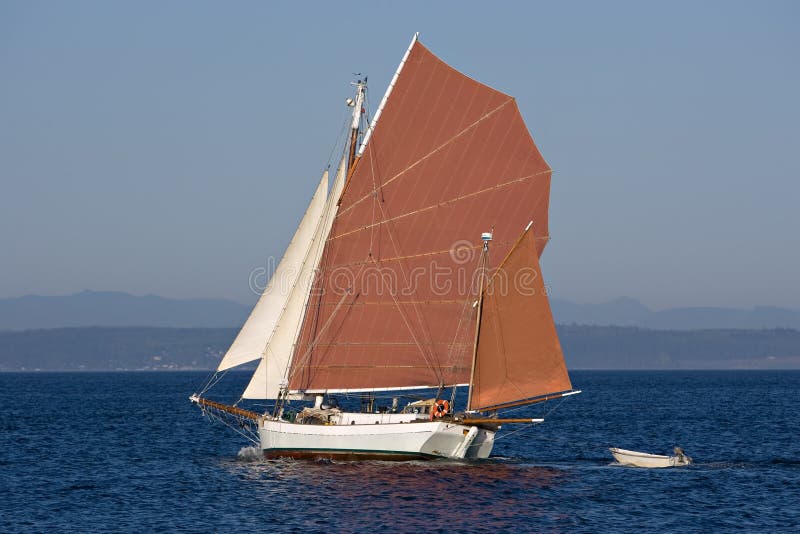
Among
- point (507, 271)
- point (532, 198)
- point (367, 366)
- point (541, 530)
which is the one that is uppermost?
point (532, 198)

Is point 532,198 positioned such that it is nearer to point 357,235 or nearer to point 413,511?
point 357,235

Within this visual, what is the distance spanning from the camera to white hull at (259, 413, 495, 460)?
55.7 m

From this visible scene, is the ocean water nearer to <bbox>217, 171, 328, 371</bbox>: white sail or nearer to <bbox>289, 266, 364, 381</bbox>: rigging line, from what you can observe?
<bbox>289, 266, 364, 381</bbox>: rigging line

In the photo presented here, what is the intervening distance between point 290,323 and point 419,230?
791 cm

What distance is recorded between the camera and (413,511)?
1809 inches

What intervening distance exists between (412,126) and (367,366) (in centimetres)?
1214

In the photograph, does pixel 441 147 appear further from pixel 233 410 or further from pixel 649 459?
pixel 649 459

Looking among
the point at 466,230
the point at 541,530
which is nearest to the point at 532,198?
the point at 466,230

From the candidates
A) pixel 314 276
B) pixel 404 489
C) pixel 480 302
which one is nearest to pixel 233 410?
pixel 314 276

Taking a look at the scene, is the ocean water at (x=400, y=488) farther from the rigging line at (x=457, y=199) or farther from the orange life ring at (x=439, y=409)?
the rigging line at (x=457, y=199)

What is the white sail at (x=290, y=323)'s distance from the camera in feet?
194

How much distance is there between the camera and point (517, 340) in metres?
55.2

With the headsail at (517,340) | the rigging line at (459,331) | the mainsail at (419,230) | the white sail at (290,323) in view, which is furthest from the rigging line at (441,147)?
the headsail at (517,340)

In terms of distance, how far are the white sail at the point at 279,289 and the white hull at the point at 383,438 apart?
4.13 m
